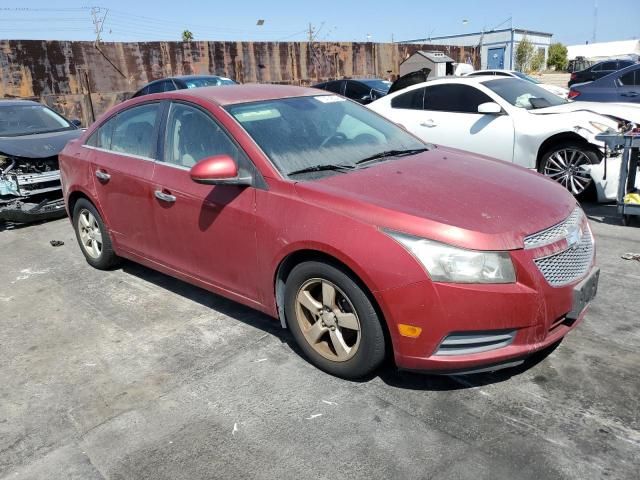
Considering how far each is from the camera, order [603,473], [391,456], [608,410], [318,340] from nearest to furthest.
A: [603,473]
[391,456]
[608,410]
[318,340]

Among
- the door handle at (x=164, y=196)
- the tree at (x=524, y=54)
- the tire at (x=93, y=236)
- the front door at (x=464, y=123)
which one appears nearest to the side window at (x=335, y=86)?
the front door at (x=464, y=123)

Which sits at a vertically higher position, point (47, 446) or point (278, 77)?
point (278, 77)

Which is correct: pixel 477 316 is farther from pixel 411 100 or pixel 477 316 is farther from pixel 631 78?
pixel 631 78

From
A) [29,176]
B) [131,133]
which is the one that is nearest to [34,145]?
[29,176]

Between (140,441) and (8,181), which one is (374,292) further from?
(8,181)

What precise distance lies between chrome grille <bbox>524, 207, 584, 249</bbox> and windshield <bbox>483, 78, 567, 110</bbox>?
4.35m

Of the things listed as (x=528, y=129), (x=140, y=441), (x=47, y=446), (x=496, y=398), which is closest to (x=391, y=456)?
(x=496, y=398)

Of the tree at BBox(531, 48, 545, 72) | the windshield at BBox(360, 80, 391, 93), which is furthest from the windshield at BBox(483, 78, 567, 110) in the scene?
the tree at BBox(531, 48, 545, 72)

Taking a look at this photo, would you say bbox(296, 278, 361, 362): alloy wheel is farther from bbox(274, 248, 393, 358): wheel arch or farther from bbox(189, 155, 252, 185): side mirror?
bbox(189, 155, 252, 185): side mirror

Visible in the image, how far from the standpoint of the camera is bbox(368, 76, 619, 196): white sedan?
6391mm

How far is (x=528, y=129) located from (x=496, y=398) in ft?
15.3

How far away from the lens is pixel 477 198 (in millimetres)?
3008

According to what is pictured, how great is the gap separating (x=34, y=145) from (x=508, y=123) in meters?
6.08

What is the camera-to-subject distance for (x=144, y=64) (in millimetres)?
18859
